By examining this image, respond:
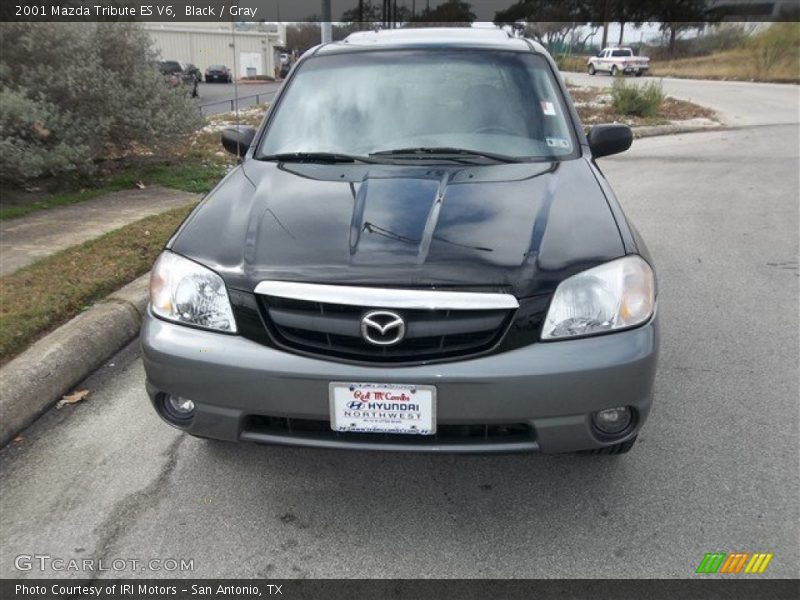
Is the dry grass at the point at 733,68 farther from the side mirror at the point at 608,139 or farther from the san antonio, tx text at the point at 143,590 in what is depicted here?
the san antonio, tx text at the point at 143,590

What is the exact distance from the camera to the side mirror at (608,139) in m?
3.55

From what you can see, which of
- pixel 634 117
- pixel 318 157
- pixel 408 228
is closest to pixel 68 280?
pixel 318 157

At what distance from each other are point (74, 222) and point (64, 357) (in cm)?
289

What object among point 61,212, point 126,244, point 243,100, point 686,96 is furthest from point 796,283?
point 686,96

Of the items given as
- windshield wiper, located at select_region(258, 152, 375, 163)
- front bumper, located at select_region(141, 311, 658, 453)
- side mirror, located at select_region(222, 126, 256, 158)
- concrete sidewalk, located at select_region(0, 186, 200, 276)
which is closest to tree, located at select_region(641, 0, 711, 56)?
concrete sidewalk, located at select_region(0, 186, 200, 276)

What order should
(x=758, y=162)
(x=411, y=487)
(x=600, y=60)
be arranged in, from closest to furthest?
(x=411, y=487) → (x=758, y=162) → (x=600, y=60)

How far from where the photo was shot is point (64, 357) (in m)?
3.47

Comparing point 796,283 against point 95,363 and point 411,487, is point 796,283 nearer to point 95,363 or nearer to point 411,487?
point 411,487

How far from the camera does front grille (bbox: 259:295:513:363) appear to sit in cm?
219

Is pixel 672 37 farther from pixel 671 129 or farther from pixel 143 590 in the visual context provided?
pixel 143 590

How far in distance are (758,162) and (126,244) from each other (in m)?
9.92

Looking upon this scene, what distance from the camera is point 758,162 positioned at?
11.0 m

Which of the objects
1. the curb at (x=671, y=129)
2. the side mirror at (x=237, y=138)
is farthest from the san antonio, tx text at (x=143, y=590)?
the curb at (x=671, y=129)

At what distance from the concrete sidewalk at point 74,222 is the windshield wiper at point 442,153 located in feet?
9.69
